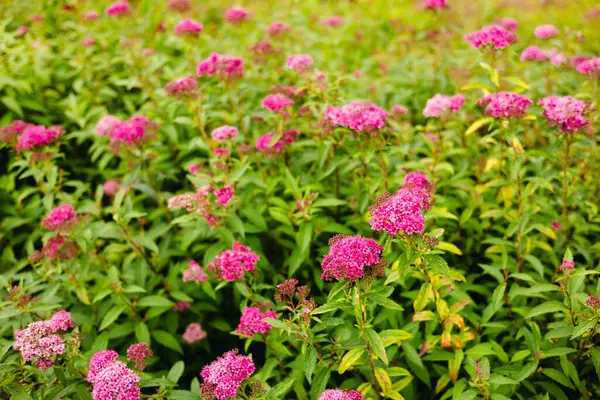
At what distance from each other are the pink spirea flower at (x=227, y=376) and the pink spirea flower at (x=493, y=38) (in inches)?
102

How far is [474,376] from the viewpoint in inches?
100

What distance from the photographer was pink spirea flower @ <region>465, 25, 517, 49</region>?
3.10 m

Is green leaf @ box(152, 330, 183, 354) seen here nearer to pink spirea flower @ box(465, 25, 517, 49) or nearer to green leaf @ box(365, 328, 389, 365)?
green leaf @ box(365, 328, 389, 365)

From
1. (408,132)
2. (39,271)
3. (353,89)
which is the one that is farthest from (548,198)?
(39,271)

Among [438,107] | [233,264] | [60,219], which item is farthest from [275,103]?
[60,219]

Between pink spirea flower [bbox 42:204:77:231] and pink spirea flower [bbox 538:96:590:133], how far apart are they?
320 centimetres

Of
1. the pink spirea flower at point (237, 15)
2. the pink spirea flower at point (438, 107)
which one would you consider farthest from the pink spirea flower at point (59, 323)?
the pink spirea flower at point (237, 15)

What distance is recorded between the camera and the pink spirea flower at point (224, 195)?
9.75ft

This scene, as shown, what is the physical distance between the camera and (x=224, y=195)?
2986mm

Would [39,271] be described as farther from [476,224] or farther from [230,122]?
[476,224]

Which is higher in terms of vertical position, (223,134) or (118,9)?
(118,9)

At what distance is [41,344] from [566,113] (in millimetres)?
3277

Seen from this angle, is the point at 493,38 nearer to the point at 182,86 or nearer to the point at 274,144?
the point at 274,144

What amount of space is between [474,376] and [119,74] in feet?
14.8
